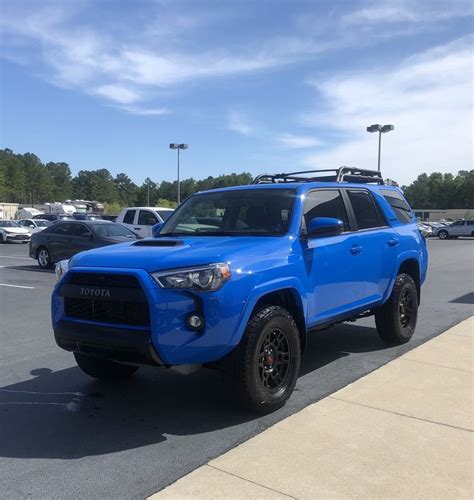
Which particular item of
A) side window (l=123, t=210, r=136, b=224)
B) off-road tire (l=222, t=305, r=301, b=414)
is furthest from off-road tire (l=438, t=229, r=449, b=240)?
off-road tire (l=222, t=305, r=301, b=414)

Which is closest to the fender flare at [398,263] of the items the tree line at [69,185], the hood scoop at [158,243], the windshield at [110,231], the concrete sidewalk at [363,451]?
the concrete sidewalk at [363,451]

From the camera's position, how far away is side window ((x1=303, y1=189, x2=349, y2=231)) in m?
5.05

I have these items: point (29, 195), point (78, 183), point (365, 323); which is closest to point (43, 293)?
point (365, 323)

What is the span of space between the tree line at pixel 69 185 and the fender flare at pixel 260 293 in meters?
Result: 118

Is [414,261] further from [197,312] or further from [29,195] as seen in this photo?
[29,195]

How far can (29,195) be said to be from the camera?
477ft

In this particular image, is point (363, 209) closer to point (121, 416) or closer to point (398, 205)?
point (398, 205)

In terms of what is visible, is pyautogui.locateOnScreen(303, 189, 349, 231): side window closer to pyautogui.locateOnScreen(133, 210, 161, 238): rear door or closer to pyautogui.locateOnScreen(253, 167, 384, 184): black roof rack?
pyautogui.locateOnScreen(253, 167, 384, 184): black roof rack

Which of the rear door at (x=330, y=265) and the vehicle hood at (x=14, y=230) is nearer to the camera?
the rear door at (x=330, y=265)

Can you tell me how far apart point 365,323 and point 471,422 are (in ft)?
12.1

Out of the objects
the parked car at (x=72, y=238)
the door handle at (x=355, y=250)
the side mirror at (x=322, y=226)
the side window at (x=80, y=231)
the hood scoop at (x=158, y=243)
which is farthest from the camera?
the side window at (x=80, y=231)

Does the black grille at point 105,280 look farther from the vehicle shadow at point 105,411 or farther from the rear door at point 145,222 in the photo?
the rear door at point 145,222

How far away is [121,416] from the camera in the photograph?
4266 millimetres

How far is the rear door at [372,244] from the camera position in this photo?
5527mm
